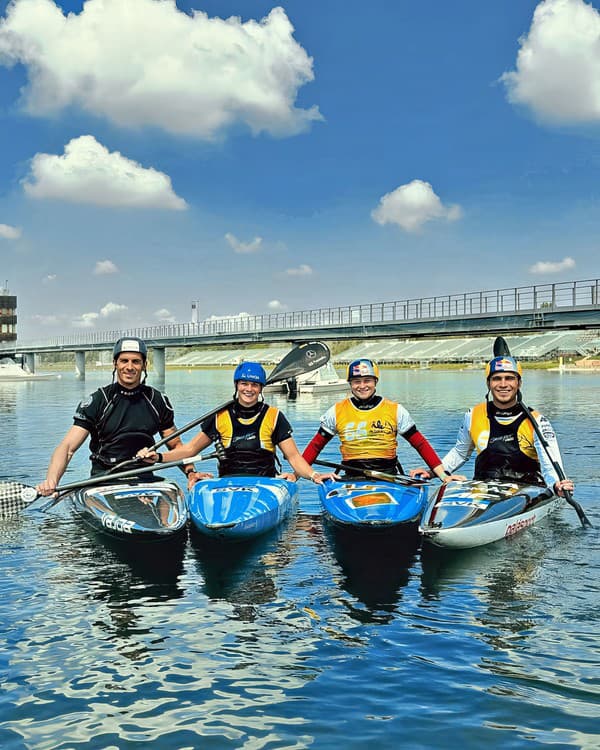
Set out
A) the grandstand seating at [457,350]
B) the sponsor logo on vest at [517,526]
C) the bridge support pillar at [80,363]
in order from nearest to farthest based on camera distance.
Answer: the sponsor logo on vest at [517,526] → the bridge support pillar at [80,363] → the grandstand seating at [457,350]

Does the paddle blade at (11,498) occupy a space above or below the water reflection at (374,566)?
above

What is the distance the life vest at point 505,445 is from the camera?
9.13m

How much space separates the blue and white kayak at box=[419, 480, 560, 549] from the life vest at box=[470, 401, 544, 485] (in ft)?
1.14

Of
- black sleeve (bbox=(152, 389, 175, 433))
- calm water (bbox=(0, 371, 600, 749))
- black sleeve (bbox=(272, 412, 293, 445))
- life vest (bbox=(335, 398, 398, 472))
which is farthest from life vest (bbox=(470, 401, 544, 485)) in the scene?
black sleeve (bbox=(152, 389, 175, 433))

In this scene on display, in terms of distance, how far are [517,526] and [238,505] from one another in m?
3.45

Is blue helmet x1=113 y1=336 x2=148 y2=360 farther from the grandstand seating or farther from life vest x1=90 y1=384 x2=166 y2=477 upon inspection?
the grandstand seating

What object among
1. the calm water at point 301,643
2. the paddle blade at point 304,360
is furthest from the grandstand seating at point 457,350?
the calm water at point 301,643

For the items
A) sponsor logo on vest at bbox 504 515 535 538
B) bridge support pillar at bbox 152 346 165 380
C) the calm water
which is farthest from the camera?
bridge support pillar at bbox 152 346 165 380

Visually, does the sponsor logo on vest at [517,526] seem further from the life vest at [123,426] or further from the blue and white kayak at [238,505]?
the life vest at [123,426]

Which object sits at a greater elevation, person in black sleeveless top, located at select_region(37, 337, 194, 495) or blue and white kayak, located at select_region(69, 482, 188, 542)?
person in black sleeveless top, located at select_region(37, 337, 194, 495)

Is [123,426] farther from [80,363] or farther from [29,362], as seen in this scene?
[29,362]

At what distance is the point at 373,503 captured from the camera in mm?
8422

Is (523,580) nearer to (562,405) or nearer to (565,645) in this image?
(565,645)

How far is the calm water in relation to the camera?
4.43m
